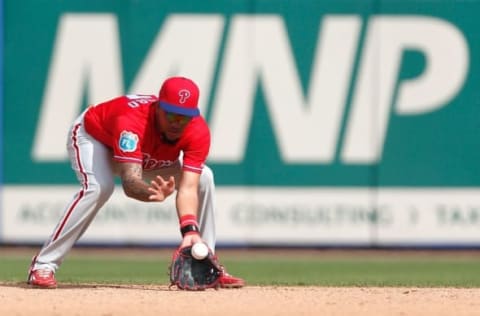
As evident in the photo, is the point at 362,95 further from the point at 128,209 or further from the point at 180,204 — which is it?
the point at 180,204

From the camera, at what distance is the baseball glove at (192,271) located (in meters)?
7.32

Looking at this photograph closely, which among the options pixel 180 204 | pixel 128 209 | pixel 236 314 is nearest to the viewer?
pixel 236 314

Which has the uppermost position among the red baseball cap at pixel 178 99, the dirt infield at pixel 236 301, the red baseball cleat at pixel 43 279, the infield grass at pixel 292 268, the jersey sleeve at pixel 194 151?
the red baseball cap at pixel 178 99

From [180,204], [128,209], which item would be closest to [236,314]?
[180,204]

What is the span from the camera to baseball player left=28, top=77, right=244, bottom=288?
7094mm

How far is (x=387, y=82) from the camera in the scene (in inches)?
494

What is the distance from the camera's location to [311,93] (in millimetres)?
12602

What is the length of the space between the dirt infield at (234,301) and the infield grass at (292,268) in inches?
38.7

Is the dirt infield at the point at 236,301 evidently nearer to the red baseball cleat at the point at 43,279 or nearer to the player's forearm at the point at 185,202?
the red baseball cleat at the point at 43,279

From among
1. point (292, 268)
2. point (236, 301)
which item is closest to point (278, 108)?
point (292, 268)

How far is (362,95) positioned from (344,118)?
0.29 m

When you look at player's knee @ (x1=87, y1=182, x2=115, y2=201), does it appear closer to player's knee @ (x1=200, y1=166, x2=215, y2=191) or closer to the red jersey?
the red jersey

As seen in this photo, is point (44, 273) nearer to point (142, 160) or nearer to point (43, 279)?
point (43, 279)

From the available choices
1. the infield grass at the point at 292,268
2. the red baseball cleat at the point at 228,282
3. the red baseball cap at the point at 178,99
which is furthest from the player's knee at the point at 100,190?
the infield grass at the point at 292,268
